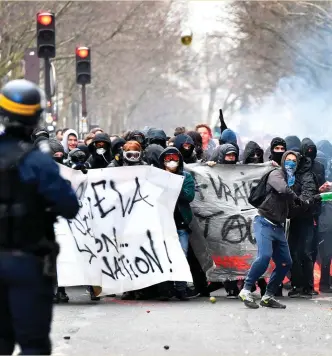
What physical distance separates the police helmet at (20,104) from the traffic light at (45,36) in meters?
12.4

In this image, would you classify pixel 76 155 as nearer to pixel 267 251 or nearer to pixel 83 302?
pixel 83 302

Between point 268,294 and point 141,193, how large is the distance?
59.4 inches

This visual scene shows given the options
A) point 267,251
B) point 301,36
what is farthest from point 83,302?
point 301,36

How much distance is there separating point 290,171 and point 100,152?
7.55 feet

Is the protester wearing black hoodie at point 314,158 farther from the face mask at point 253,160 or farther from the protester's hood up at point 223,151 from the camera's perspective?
the protester's hood up at point 223,151

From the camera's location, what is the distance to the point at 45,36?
1855cm

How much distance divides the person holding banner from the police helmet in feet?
16.8

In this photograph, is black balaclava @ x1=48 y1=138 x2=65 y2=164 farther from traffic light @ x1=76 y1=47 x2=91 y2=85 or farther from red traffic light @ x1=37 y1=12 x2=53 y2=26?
traffic light @ x1=76 y1=47 x2=91 y2=85

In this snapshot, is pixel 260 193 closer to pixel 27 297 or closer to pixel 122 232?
pixel 122 232

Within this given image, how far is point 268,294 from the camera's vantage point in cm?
1127

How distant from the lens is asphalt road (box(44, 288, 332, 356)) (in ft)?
28.5

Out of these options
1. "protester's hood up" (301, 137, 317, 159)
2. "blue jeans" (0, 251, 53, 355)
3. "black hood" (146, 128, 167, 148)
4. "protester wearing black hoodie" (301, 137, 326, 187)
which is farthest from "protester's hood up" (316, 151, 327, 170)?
"blue jeans" (0, 251, 53, 355)

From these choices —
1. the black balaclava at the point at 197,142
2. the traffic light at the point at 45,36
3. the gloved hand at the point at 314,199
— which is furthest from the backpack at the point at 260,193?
the traffic light at the point at 45,36

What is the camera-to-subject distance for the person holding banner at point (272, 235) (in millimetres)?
11055
